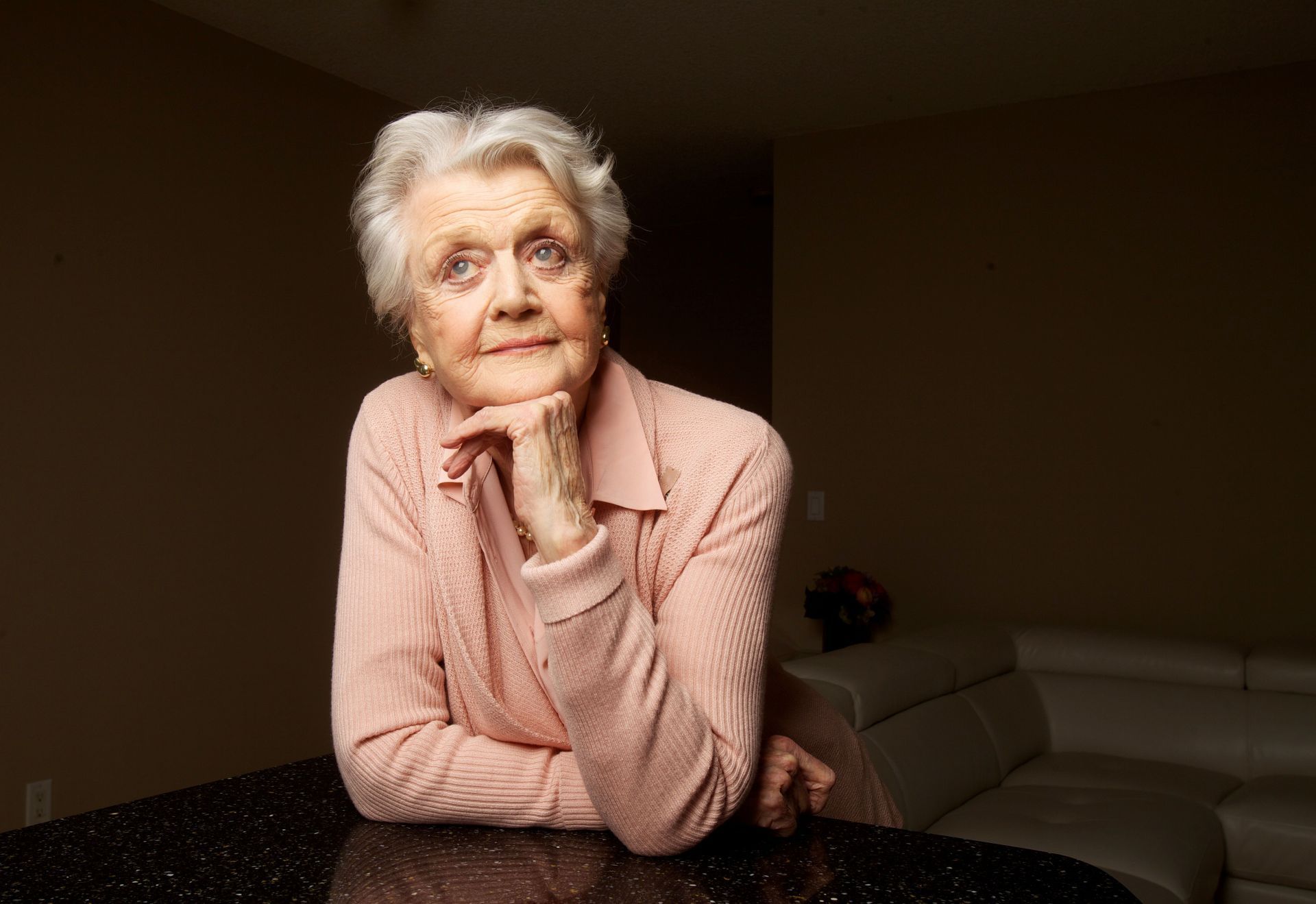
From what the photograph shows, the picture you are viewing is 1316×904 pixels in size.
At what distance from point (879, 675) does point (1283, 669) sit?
133 cm

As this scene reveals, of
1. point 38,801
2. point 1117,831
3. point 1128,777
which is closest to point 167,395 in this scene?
point 38,801

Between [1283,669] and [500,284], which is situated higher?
[500,284]

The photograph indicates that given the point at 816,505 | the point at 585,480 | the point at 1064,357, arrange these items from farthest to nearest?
the point at 816,505
the point at 1064,357
the point at 585,480

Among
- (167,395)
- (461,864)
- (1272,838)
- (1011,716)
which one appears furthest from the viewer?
(1011,716)

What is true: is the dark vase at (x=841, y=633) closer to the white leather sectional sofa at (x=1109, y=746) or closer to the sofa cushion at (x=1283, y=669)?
the white leather sectional sofa at (x=1109, y=746)

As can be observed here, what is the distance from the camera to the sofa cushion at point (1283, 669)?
311cm

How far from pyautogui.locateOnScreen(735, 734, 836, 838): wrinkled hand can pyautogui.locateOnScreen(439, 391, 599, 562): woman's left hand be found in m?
0.24

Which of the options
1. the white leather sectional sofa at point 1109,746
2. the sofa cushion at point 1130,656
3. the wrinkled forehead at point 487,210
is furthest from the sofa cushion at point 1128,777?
the wrinkled forehead at point 487,210

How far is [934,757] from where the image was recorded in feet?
9.14

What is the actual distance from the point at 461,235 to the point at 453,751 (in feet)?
1.37

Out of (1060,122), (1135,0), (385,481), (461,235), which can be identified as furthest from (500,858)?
(1060,122)

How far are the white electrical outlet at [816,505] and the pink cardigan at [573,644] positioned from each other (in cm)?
326

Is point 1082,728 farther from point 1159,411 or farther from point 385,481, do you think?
point 385,481

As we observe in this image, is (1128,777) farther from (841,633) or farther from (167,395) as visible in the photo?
(167,395)
